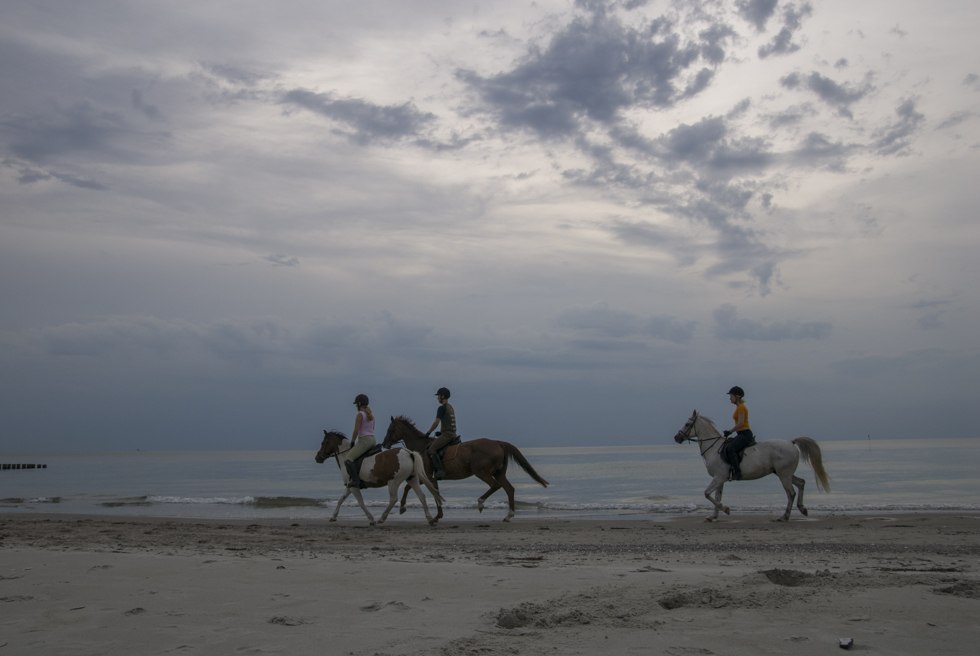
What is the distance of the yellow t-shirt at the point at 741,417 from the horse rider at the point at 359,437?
23.2ft

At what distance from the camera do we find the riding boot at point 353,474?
1609cm

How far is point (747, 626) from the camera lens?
5.31 m

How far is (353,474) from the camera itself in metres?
16.1

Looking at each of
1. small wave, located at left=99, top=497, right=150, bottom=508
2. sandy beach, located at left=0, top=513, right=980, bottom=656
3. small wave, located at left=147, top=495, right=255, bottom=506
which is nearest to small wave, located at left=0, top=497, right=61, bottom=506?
small wave, located at left=99, top=497, right=150, bottom=508

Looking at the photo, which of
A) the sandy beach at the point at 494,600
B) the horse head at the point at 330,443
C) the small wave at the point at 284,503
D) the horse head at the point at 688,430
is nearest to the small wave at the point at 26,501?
the small wave at the point at 284,503

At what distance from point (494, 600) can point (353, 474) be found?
10266 millimetres

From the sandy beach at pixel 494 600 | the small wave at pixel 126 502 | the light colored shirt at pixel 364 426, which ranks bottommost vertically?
the small wave at pixel 126 502

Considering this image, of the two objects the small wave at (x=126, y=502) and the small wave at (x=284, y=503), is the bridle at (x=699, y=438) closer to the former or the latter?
the small wave at (x=284, y=503)

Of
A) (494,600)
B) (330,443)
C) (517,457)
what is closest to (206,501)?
(330,443)

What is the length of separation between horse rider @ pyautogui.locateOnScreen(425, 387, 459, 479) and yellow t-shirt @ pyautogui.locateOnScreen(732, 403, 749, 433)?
18.3 ft

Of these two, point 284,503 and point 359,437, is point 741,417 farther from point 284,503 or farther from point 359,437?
point 284,503

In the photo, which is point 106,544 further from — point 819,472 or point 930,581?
point 819,472

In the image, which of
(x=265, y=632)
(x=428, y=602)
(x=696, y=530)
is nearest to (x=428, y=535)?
(x=696, y=530)

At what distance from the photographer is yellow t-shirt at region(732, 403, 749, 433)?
15797 mm
